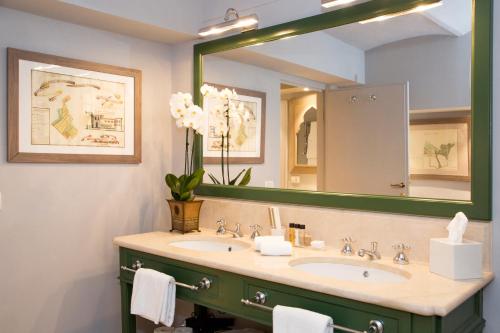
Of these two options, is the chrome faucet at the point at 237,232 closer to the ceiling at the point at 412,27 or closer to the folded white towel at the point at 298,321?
the folded white towel at the point at 298,321

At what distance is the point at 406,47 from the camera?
189 cm

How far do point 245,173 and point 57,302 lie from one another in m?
1.22

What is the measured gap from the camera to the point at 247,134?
8.24ft

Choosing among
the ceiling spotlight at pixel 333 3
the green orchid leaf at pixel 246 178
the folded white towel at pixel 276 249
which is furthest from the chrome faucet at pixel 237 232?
the ceiling spotlight at pixel 333 3

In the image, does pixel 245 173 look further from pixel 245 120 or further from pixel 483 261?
pixel 483 261

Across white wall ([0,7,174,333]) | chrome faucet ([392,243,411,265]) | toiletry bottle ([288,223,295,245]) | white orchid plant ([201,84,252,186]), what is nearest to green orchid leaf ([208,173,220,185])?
white orchid plant ([201,84,252,186])

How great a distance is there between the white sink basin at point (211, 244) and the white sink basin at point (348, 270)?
44 centimetres

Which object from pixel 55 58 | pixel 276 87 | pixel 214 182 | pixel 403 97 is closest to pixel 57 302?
pixel 214 182

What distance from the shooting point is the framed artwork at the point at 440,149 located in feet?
5.67

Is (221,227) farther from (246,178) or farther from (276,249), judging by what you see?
(276,249)

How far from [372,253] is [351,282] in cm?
39

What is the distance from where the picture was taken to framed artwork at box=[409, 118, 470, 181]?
5.67 feet

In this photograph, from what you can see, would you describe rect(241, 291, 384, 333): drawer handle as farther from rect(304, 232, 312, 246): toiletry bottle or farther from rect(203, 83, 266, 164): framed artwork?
rect(203, 83, 266, 164): framed artwork

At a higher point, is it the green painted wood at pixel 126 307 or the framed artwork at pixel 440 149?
the framed artwork at pixel 440 149
